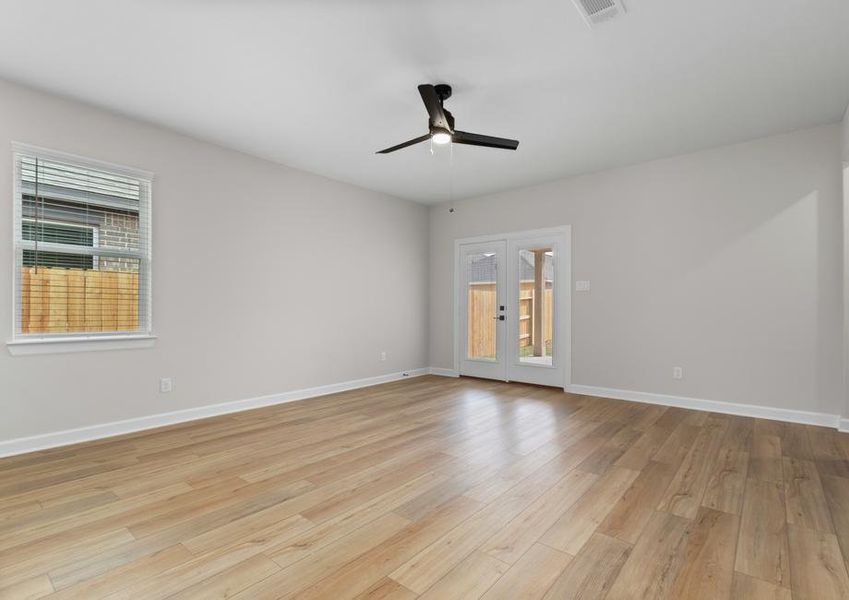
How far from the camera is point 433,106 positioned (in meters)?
2.95

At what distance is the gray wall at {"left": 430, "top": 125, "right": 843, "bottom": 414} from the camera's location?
394 cm

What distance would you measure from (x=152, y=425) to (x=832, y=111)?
6654 mm

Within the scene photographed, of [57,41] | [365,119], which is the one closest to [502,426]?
[365,119]

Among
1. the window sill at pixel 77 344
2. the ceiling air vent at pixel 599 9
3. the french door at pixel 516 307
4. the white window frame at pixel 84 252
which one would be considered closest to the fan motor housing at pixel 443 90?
the ceiling air vent at pixel 599 9

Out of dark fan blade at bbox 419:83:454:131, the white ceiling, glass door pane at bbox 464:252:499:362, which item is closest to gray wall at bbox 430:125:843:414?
the white ceiling

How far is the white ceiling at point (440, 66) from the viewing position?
7.94ft

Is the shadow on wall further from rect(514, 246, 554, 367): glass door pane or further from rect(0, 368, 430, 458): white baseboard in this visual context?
rect(0, 368, 430, 458): white baseboard

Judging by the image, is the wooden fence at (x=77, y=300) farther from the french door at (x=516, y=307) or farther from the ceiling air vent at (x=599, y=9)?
the french door at (x=516, y=307)

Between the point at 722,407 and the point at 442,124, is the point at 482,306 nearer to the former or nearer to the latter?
the point at 722,407

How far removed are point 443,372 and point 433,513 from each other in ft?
15.0

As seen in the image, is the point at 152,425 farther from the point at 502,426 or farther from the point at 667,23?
the point at 667,23

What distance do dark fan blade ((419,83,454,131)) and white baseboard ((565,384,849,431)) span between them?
12.2 ft

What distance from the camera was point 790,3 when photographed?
2.33 m

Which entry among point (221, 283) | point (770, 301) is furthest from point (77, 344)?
point (770, 301)
